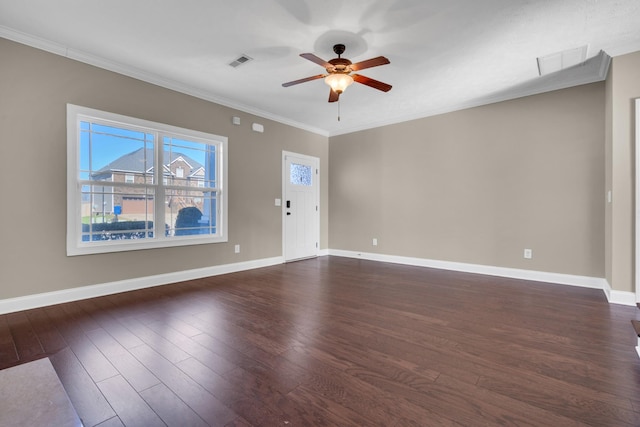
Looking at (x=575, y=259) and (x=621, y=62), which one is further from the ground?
(x=621, y=62)

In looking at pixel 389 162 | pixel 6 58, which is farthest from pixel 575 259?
pixel 6 58

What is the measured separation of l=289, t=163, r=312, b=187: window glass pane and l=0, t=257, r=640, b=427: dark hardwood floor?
111 inches

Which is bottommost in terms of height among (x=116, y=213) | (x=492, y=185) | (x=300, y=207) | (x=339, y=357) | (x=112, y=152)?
(x=339, y=357)

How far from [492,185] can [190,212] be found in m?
4.65

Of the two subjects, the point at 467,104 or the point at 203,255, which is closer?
the point at 203,255

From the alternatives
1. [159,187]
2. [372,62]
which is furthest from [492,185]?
[159,187]

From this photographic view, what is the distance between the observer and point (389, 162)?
575 centimetres

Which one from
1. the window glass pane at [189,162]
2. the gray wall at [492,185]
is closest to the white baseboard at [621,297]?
the gray wall at [492,185]

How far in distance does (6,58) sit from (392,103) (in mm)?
4662

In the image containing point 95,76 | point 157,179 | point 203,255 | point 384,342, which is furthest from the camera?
point 203,255

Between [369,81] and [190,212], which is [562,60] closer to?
[369,81]

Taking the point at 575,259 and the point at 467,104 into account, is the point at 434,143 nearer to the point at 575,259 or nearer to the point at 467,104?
the point at 467,104

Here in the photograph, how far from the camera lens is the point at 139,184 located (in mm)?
3811

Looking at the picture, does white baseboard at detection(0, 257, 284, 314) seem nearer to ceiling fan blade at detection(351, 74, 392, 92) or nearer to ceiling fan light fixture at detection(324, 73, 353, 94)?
ceiling fan light fixture at detection(324, 73, 353, 94)
